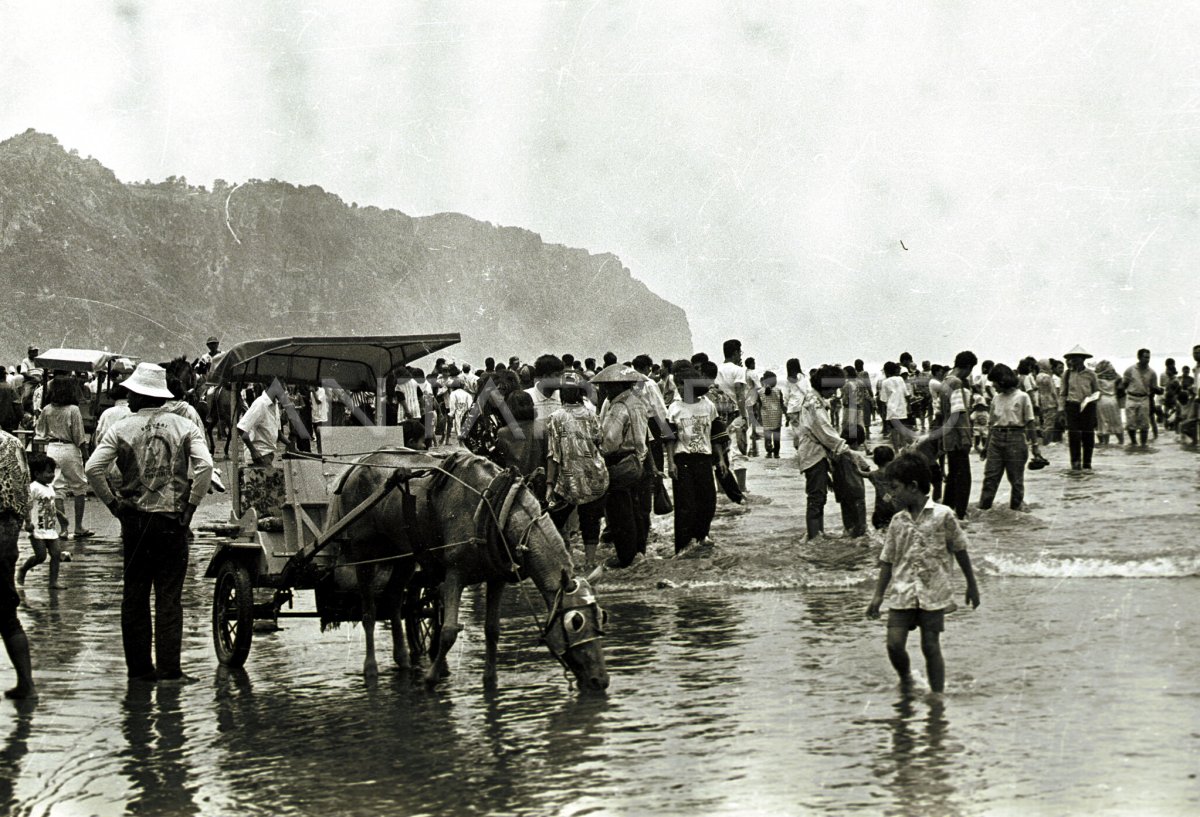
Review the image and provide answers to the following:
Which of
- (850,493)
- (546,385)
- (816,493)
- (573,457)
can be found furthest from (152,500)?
(850,493)

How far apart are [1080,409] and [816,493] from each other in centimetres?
964

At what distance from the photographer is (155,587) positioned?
375 inches

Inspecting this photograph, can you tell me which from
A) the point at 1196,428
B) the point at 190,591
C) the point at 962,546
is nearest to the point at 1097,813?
the point at 962,546

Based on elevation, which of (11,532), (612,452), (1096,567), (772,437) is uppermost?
(772,437)

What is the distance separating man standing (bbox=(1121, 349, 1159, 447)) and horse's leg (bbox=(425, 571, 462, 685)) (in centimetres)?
2082

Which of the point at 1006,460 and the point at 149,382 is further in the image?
the point at 1006,460

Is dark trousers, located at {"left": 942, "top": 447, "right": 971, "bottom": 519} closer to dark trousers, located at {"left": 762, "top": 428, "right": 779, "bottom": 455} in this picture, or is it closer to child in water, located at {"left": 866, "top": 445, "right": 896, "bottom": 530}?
child in water, located at {"left": 866, "top": 445, "right": 896, "bottom": 530}

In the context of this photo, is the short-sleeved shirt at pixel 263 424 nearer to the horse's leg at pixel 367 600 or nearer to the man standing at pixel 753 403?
the horse's leg at pixel 367 600

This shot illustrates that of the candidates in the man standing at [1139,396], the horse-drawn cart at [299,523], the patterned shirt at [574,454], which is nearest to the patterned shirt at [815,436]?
the patterned shirt at [574,454]

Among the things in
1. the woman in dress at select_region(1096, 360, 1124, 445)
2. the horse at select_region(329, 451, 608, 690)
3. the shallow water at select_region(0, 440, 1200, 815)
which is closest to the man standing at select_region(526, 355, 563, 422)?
the shallow water at select_region(0, 440, 1200, 815)

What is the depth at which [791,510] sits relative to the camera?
19109 millimetres

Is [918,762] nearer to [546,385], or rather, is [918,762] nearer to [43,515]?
[546,385]

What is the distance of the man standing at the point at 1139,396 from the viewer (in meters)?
27.1

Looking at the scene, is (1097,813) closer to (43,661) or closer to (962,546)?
(962,546)
